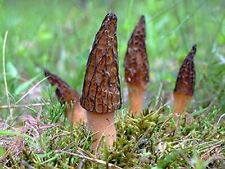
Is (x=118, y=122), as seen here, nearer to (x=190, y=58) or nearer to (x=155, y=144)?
(x=155, y=144)

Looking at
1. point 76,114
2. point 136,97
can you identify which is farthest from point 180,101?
point 76,114

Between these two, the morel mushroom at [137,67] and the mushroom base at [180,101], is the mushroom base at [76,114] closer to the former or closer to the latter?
the morel mushroom at [137,67]

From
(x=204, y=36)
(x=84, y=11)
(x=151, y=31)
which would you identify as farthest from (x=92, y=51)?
(x=84, y=11)

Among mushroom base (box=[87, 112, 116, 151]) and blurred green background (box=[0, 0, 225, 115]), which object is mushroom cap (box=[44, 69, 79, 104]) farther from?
mushroom base (box=[87, 112, 116, 151])

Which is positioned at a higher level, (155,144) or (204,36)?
(204,36)

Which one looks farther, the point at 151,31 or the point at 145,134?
the point at 151,31

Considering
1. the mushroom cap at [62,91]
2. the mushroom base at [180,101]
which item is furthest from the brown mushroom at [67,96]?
the mushroom base at [180,101]

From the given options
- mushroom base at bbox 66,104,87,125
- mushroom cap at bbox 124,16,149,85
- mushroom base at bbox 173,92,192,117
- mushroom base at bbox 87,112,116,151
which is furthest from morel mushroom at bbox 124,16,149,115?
mushroom base at bbox 87,112,116,151
